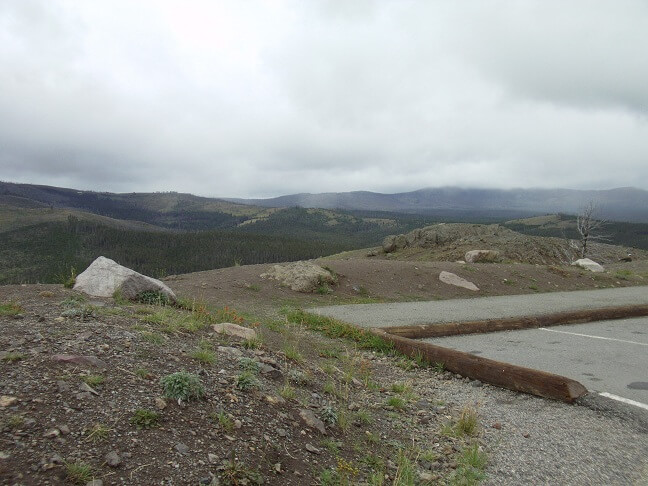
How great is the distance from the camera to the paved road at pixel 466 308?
10.7 metres

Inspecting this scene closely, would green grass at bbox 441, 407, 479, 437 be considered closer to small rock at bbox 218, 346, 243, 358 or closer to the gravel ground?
the gravel ground

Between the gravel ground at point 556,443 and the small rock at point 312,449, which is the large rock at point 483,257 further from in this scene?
the small rock at point 312,449

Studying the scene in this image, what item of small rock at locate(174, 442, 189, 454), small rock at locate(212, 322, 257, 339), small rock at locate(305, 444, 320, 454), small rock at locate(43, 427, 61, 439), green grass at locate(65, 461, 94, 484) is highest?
small rock at locate(43, 427, 61, 439)

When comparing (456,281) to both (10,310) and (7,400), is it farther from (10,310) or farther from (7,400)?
(7,400)

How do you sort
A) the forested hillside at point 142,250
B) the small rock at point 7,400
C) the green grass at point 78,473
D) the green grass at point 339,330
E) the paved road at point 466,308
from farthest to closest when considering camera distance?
the forested hillside at point 142,250, the paved road at point 466,308, the green grass at point 339,330, the small rock at point 7,400, the green grass at point 78,473

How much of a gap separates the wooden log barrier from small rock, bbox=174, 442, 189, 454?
15.1 feet

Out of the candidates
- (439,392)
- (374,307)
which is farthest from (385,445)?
(374,307)

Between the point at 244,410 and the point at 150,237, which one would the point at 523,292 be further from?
the point at 150,237

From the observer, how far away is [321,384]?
563 centimetres

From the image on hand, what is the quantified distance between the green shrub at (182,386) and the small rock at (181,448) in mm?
670

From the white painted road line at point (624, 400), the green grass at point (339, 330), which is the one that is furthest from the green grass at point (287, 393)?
the white painted road line at point (624, 400)

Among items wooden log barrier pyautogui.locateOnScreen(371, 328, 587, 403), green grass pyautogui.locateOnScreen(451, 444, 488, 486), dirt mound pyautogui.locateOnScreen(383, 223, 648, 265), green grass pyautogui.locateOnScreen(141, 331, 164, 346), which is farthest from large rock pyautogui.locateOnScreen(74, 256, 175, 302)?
dirt mound pyautogui.locateOnScreen(383, 223, 648, 265)

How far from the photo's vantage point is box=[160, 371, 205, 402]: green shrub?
13.5 ft

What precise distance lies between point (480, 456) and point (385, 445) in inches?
37.3
